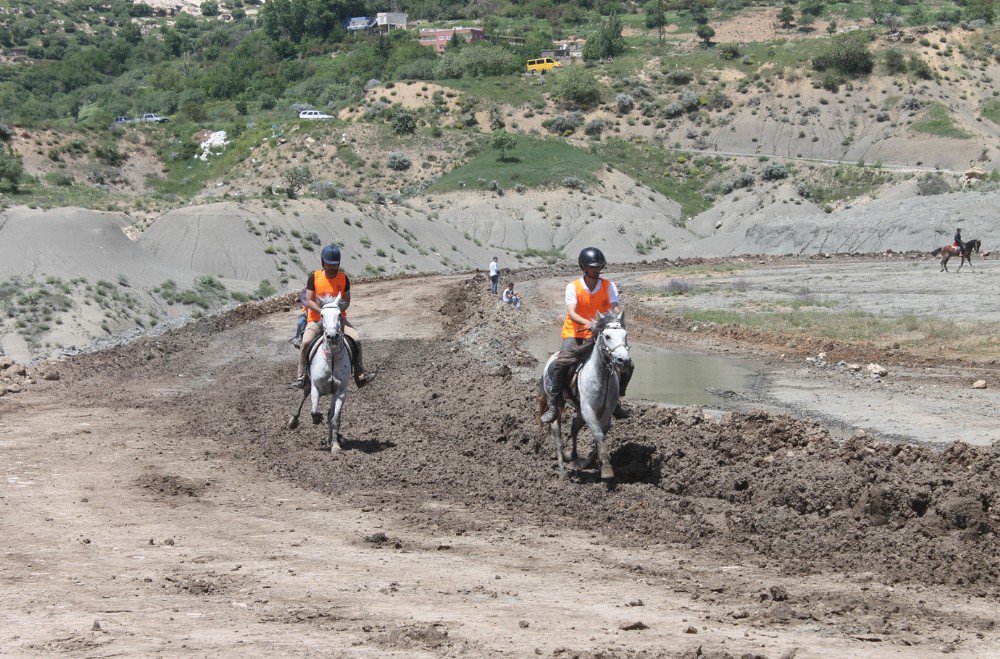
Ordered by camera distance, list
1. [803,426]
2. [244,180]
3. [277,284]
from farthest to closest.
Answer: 1. [244,180]
2. [277,284]
3. [803,426]

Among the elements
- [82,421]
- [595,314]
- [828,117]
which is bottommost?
[82,421]

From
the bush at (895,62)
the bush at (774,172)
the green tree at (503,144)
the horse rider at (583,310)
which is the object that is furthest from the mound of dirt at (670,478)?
the bush at (895,62)

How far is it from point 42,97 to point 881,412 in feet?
463

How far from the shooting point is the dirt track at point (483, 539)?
7453mm

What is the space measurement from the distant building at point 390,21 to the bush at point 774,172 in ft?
313

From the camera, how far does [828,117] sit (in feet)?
332

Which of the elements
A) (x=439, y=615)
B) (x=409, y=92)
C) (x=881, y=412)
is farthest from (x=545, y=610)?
(x=409, y=92)

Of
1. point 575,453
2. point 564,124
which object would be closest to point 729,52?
point 564,124

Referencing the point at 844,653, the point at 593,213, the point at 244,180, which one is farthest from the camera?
the point at 244,180

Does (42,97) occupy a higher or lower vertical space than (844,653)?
higher

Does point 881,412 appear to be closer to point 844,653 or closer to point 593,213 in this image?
point 844,653

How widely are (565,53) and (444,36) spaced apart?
24.5 metres

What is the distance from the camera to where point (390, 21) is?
17125cm

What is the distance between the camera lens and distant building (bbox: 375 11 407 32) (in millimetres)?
170125
